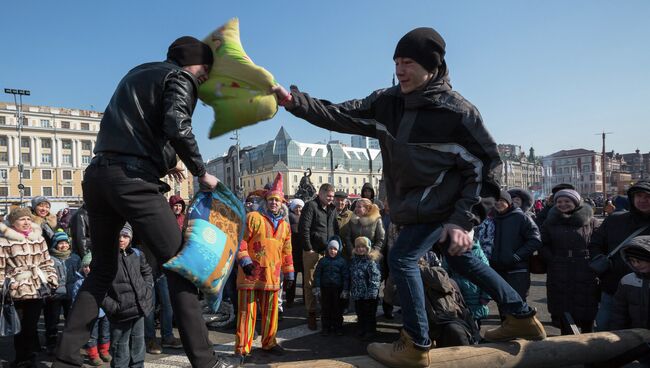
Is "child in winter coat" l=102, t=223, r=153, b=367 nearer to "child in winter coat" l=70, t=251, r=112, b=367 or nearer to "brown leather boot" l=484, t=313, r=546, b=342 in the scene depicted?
"child in winter coat" l=70, t=251, r=112, b=367

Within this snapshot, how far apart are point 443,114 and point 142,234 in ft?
6.47

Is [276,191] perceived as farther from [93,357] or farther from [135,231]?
[135,231]

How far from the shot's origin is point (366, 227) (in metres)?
7.38

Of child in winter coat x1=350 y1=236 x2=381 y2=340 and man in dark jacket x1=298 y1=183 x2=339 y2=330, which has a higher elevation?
man in dark jacket x1=298 y1=183 x2=339 y2=330

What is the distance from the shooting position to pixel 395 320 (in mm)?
7156

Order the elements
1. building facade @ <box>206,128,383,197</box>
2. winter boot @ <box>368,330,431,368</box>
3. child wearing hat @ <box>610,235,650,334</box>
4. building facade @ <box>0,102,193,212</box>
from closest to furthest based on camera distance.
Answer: winter boot @ <box>368,330,431,368</box>, child wearing hat @ <box>610,235,650,334</box>, building facade @ <box>0,102,193,212</box>, building facade @ <box>206,128,383,197</box>

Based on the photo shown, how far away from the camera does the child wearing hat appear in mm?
4000

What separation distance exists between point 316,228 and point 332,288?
Result: 4.73ft

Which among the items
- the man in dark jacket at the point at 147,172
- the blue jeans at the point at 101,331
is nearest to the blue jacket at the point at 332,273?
the blue jeans at the point at 101,331

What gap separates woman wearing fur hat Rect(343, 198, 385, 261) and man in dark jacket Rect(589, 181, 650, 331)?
10.1 feet

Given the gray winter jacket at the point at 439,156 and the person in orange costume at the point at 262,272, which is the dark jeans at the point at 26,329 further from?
the gray winter jacket at the point at 439,156

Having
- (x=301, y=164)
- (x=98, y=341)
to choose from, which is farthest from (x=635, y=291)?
(x=301, y=164)

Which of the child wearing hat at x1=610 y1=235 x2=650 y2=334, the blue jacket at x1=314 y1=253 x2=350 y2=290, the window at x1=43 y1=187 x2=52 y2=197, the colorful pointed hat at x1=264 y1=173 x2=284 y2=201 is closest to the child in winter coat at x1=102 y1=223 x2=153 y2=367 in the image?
the colorful pointed hat at x1=264 y1=173 x2=284 y2=201

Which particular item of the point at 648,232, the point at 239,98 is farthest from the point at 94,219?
the point at 648,232
